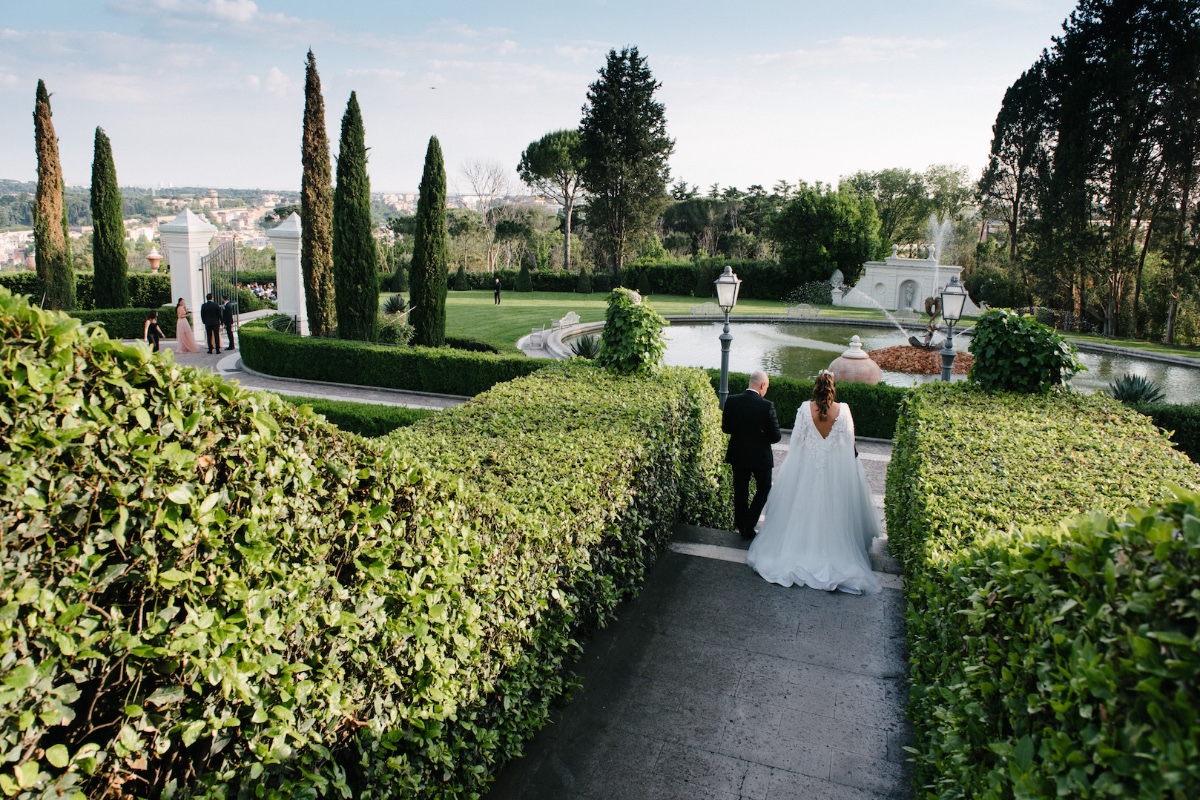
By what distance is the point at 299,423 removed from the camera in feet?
8.51

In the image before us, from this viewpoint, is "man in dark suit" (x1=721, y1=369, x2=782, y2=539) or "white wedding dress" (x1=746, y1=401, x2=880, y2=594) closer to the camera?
"white wedding dress" (x1=746, y1=401, x2=880, y2=594)

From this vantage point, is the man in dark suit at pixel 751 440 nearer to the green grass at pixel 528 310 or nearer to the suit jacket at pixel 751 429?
the suit jacket at pixel 751 429

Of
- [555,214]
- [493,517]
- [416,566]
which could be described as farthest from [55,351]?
[555,214]

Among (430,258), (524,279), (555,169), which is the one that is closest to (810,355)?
(430,258)

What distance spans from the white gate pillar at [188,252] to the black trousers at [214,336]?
169cm

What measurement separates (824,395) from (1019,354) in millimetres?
2672

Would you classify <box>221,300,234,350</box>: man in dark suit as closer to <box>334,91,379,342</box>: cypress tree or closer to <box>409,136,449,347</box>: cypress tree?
<box>334,91,379,342</box>: cypress tree

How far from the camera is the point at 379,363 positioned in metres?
15.0

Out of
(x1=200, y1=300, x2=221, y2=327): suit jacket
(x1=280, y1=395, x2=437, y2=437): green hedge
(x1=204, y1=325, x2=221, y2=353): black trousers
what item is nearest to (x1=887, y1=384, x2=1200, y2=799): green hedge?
(x1=280, y1=395, x2=437, y2=437): green hedge

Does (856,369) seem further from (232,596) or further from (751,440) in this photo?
(232,596)

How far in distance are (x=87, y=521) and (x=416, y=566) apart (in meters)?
1.23

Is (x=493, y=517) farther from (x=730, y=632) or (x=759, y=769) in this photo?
(x=730, y=632)

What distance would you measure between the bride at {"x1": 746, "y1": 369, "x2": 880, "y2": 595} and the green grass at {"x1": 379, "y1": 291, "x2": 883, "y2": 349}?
14.3 m

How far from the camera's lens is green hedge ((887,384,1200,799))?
1574 millimetres
